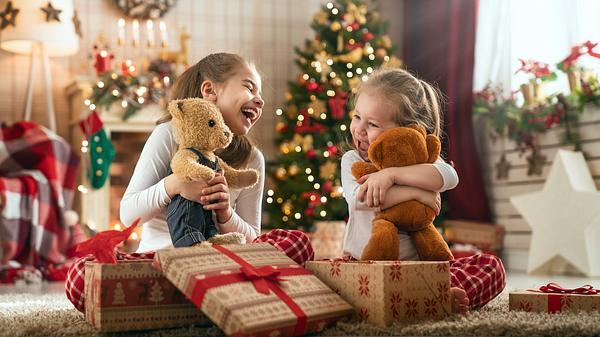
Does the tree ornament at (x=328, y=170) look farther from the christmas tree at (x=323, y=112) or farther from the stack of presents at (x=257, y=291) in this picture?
the stack of presents at (x=257, y=291)

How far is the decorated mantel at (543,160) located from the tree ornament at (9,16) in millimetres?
2470

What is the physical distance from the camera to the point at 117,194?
4781 mm

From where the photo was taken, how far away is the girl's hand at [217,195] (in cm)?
169

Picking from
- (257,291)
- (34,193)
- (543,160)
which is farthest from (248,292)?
(543,160)

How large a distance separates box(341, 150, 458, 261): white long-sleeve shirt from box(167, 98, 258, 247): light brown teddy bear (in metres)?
0.29

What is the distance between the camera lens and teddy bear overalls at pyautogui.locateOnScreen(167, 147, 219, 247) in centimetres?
168

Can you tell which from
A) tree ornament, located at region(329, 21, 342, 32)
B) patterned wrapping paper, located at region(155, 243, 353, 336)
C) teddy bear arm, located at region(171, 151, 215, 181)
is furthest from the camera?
tree ornament, located at region(329, 21, 342, 32)

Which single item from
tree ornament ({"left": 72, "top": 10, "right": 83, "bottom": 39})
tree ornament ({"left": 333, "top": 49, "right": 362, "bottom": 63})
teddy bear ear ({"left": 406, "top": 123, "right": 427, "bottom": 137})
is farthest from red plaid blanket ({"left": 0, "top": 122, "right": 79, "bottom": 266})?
teddy bear ear ({"left": 406, "top": 123, "right": 427, "bottom": 137})

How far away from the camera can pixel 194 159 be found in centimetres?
170

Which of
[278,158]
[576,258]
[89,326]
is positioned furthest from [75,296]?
[278,158]

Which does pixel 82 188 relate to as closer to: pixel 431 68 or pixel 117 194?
pixel 117 194

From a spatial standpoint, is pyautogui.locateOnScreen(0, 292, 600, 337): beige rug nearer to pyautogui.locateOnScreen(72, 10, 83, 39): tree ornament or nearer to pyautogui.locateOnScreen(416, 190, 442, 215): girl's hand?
pyautogui.locateOnScreen(416, 190, 442, 215): girl's hand

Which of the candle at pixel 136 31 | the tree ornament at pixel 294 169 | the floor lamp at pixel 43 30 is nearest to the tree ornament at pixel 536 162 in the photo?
the tree ornament at pixel 294 169

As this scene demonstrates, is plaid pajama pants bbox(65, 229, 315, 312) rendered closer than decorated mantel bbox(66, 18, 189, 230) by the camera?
Yes
